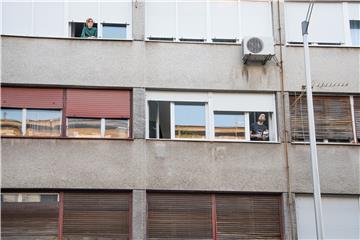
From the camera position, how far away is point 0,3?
16.8 m

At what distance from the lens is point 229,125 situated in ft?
53.9

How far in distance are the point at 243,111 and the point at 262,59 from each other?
58.9 inches

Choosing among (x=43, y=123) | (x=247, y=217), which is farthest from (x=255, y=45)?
(x=43, y=123)

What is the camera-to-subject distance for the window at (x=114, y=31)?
661 inches

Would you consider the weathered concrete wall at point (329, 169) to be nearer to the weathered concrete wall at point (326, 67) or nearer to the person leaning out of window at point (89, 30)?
the weathered concrete wall at point (326, 67)

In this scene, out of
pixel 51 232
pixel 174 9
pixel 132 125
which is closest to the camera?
pixel 51 232

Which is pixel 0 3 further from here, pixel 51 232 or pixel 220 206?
pixel 220 206

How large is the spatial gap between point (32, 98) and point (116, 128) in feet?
7.62

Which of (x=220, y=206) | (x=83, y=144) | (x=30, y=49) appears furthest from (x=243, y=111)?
(x=30, y=49)

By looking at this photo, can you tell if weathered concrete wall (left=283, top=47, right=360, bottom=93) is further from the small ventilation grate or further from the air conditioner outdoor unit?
the small ventilation grate

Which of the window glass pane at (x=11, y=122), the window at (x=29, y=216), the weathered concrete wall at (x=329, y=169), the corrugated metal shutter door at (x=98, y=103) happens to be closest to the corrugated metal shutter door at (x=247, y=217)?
the weathered concrete wall at (x=329, y=169)

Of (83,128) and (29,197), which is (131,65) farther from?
(29,197)

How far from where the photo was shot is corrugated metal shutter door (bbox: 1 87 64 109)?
1592 centimetres

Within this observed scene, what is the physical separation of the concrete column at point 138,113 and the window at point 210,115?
0.91 feet
